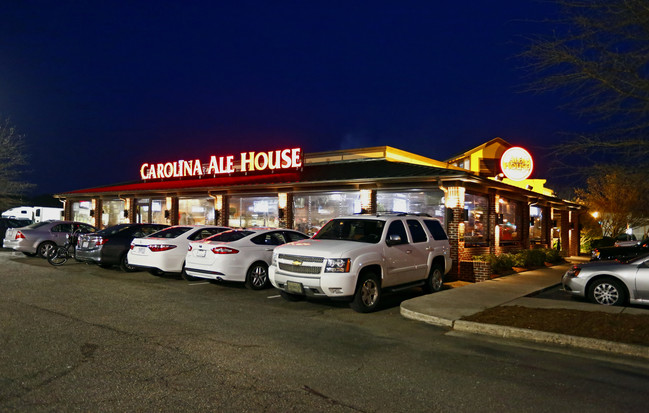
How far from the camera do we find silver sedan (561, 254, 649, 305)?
996 cm

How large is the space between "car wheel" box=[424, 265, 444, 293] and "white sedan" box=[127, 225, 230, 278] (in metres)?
6.73

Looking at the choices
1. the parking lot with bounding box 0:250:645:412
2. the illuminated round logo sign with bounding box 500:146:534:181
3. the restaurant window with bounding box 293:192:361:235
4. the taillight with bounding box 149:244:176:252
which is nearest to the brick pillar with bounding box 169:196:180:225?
the restaurant window with bounding box 293:192:361:235

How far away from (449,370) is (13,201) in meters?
36.2

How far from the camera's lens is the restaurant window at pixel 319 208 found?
19.8 metres

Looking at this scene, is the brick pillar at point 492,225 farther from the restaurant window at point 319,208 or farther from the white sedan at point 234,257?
the white sedan at point 234,257

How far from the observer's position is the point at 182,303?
9969 mm

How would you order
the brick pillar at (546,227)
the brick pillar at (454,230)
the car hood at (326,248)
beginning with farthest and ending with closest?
the brick pillar at (546,227) < the brick pillar at (454,230) < the car hood at (326,248)

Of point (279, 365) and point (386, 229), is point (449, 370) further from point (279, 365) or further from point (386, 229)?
point (386, 229)

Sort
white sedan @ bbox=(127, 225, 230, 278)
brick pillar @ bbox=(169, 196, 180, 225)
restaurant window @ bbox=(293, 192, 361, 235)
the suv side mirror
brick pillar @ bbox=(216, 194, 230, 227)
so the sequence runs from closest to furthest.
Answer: the suv side mirror, white sedan @ bbox=(127, 225, 230, 278), restaurant window @ bbox=(293, 192, 361, 235), brick pillar @ bbox=(216, 194, 230, 227), brick pillar @ bbox=(169, 196, 180, 225)

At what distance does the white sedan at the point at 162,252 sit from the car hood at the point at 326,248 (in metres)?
4.41

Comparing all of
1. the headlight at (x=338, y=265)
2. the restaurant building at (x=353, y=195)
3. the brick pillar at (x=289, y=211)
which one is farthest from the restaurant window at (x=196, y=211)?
the headlight at (x=338, y=265)

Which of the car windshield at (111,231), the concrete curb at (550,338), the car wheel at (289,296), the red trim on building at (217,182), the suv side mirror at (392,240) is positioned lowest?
the concrete curb at (550,338)

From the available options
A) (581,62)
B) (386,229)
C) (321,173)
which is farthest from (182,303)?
(321,173)

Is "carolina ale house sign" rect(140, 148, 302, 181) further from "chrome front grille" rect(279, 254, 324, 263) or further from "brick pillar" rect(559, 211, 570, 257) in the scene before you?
"brick pillar" rect(559, 211, 570, 257)
